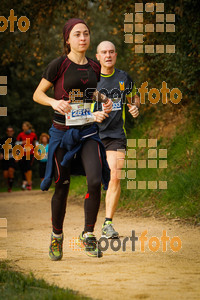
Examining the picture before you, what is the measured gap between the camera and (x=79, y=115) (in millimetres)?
5512

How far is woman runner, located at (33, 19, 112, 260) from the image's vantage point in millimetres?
5469

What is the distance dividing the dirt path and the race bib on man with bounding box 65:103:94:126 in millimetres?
1341

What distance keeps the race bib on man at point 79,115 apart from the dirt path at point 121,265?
1341 millimetres

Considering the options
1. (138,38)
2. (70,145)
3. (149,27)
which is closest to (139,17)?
(149,27)

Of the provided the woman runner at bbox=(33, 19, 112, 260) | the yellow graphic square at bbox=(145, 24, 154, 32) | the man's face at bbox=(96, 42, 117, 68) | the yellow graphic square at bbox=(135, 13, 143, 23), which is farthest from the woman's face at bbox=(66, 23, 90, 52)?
the yellow graphic square at bbox=(135, 13, 143, 23)

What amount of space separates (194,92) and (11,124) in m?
20.8

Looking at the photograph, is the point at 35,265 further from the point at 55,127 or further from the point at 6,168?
the point at 6,168

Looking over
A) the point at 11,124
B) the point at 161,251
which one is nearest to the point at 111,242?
the point at 161,251

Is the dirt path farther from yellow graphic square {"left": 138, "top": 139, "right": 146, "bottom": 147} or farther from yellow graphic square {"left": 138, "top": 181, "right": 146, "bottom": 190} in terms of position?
yellow graphic square {"left": 138, "top": 139, "right": 146, "bottom": 147}

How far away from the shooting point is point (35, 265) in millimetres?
Result: 5586

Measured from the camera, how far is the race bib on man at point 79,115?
547 centimetres

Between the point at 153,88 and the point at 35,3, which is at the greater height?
the point at 35,3

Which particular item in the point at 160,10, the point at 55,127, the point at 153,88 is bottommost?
the point at 55,127

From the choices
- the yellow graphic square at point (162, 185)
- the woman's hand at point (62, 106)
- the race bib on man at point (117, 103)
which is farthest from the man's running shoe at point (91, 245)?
the yellow graphic square at point (162, 185)
